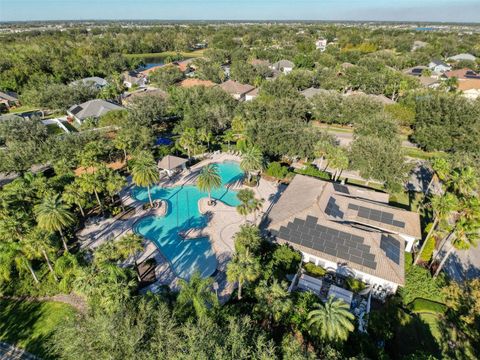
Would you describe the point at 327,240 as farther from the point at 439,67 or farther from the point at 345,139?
the point at 439,67

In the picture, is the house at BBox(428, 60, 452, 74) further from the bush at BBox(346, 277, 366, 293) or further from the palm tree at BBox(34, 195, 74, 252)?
Result: the palm tree at BBox(34, 195, 74, 252)

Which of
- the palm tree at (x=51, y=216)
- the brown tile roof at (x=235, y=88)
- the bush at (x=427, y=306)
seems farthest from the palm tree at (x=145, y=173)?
the brown tile roof at (x=235, y=88)

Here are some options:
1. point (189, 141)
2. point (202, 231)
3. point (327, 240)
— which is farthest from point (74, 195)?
point (327, 240)

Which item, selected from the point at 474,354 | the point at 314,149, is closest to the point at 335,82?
the point at 314,149

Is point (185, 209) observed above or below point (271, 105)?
below

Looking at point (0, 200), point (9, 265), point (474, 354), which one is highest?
point (0, 200)

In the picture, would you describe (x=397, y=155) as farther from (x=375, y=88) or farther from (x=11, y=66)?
(x=11, y=66)
